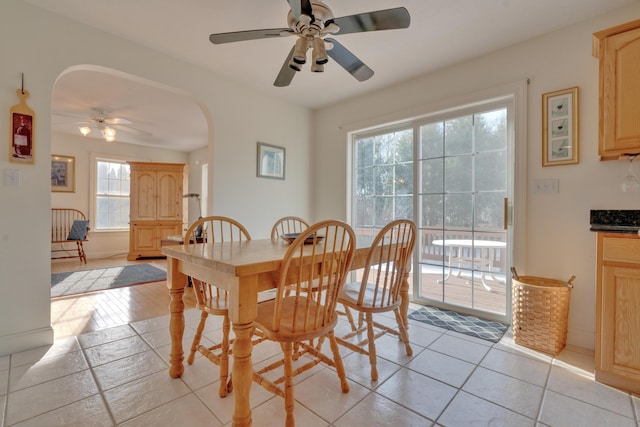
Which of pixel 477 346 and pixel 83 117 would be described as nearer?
pixel 477 346

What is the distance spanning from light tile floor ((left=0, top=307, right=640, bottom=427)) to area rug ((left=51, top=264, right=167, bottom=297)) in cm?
175

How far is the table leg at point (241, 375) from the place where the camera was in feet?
3.84

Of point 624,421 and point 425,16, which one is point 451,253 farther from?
point 425,16

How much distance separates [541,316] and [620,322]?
45 centimetres

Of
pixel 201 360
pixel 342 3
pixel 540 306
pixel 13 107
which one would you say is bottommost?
pixel 201 360

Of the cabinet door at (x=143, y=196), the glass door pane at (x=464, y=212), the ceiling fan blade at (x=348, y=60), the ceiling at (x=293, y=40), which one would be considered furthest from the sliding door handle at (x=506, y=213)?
the cabinet door at (x=143, y=196)

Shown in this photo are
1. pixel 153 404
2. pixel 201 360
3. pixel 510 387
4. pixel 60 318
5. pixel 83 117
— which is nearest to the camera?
pixel 153 404

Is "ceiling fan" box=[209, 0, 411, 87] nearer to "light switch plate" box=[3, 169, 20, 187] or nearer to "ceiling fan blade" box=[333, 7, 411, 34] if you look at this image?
"ceiling fan blade" box=[333, 7, 411, 34]

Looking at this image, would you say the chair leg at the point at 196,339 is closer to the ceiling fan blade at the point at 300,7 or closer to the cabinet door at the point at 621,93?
the ceiling fan blade at the point at 300,7

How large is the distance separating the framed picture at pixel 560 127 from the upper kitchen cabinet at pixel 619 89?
37 cm

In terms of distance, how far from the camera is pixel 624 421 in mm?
1328

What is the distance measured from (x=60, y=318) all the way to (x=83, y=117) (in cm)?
331

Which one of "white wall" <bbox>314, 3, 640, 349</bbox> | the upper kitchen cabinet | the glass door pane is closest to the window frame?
the glass door pane

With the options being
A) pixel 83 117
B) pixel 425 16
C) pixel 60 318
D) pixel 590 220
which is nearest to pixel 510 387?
pixel 590 220
